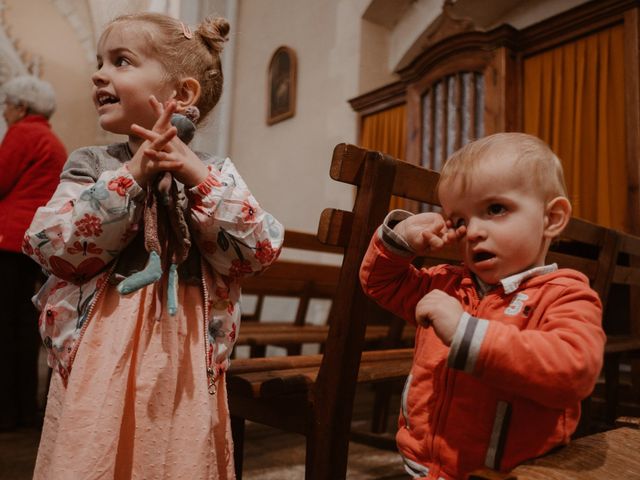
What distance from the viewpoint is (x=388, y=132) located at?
15.6 feet

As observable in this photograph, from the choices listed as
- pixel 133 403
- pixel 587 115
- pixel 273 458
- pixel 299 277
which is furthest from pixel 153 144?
pixel 587 115

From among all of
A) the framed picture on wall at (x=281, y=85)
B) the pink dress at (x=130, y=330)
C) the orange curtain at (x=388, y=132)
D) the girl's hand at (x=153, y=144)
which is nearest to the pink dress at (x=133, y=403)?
the pink dress at (x=130, y=330)

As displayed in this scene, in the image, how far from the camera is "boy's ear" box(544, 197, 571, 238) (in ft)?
3.01

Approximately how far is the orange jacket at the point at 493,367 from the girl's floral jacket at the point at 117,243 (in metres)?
0.26

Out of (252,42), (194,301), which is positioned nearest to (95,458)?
(194,301)

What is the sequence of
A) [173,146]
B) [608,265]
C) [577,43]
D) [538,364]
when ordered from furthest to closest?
[577,43] → [608,265] → [173,146] → [538,364]

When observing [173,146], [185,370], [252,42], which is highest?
[252,42]

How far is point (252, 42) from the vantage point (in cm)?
599

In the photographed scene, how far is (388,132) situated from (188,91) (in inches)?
148

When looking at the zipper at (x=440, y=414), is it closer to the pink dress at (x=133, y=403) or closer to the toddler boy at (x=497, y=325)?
the toddler boy at (x=497, y=325)

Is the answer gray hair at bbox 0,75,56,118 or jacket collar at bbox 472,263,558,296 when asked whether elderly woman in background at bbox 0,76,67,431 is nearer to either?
gray hair at bbox 0,75,56,118

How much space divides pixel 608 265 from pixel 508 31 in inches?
86.2

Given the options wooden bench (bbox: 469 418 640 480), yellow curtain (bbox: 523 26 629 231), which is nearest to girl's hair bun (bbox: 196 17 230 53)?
wooden bench (bbox: 469 418 640 480)

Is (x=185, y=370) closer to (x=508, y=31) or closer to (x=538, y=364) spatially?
(x=538, y=364)
